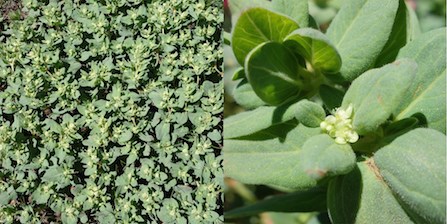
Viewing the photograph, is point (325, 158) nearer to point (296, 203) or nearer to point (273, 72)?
point (273, 72)

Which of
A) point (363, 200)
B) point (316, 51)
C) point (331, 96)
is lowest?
point (363, 200)

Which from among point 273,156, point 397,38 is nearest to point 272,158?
point 273,156

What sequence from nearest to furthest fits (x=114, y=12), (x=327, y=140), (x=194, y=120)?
(x=327, y=140) → (x=194, y=120) → (x=114, y=12)

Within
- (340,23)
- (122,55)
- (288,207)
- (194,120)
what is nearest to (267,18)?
(340,23)

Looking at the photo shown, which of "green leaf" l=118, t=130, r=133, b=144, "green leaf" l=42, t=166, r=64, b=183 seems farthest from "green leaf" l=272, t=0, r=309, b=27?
"green leaf" l=42, t=166, r=64, b=183

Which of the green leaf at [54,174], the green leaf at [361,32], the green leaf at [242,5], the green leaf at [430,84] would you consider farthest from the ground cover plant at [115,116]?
the green leaf at [430,84]

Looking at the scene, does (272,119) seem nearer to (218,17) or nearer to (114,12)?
(218,17)
